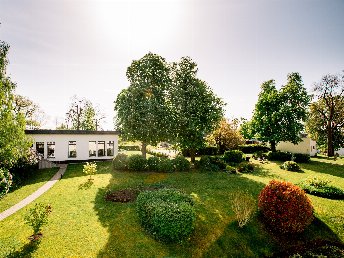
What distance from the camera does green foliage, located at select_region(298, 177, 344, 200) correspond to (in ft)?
60.2

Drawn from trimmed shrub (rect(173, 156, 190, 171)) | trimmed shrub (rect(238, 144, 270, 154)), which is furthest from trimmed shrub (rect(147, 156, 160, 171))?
trimmed shrub (rect(238, 144, 270, 154))

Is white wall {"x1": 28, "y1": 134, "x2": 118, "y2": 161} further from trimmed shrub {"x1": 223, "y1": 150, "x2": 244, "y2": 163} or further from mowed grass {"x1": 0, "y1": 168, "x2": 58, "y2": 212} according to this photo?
trimmed shrub {"x1": 223, "y1": 150, "x2": 244, "y2": 163}

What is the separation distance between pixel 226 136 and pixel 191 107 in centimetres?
1864

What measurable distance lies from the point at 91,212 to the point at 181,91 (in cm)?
1868

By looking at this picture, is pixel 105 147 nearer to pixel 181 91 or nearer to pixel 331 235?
pixel 181 91

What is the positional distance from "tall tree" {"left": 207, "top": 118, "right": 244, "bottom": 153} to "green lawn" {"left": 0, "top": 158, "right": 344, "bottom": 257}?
80.9 feet

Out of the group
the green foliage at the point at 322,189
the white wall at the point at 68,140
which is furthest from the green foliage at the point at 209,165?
the white wall at the point at 68,140

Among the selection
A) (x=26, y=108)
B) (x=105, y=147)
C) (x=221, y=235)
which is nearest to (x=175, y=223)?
(x=221, y=235)

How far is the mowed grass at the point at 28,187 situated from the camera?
16130 millimetres

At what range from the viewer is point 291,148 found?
152 ft

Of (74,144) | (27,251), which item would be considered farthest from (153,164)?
(27,251)

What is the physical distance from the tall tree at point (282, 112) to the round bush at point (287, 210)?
86.4 ft

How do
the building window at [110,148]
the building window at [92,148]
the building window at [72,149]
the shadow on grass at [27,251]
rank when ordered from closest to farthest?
the shadow on grass at [27,251] < the building window at [72,149] < the building window at [92,148] < the building window at [110,148]

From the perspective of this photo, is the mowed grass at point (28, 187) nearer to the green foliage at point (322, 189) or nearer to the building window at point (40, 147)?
the building window at point (40, 147)
